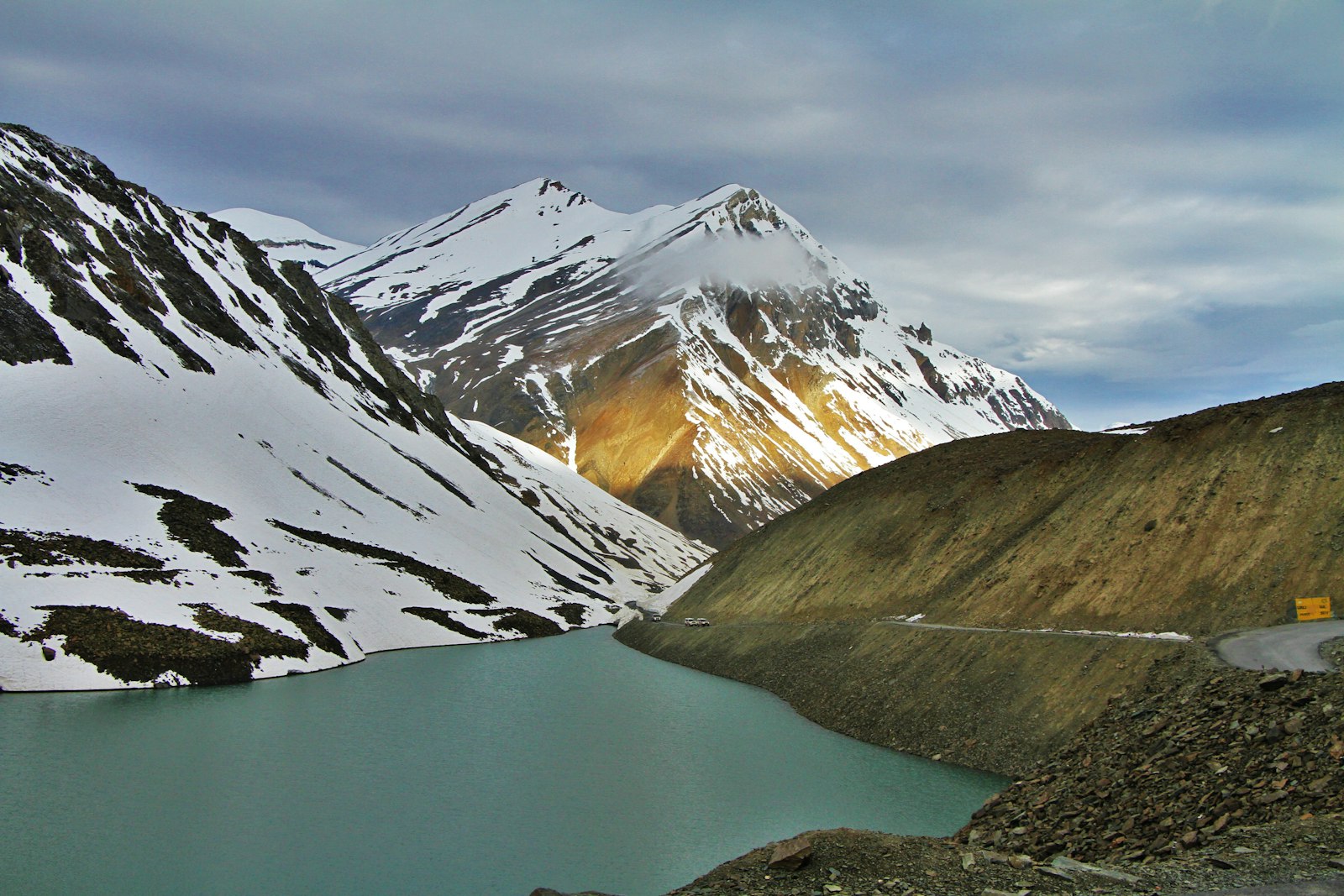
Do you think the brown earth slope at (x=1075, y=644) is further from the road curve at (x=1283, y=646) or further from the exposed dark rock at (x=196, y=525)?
the exposed dark rock at (x=196, y=525)

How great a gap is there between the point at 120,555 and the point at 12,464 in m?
13.9

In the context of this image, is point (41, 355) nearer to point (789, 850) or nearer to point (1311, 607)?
point (789, 850)

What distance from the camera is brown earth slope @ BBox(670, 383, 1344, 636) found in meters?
40.8

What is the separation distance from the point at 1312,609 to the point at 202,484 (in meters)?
86.0

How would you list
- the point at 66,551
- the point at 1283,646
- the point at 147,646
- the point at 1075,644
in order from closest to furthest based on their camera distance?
the point at 1283,646 → the point at 1075,644 → the point at 147,646 → the point at 66,551

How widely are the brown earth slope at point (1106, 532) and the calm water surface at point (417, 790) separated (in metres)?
12.0

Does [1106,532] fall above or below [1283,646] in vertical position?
above

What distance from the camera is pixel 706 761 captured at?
40.4 meters

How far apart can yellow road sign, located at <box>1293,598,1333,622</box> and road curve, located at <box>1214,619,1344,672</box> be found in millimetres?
400

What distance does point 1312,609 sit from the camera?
36.5 m

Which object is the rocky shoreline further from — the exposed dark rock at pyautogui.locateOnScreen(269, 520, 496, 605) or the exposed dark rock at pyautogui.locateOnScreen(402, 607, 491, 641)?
the exposed dark rock at pyautogui.locateOnScreen(269, 520, 496, 605)

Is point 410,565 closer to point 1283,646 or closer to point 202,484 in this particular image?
point 202,484

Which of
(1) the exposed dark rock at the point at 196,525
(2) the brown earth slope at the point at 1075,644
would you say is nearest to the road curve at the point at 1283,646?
(2) the brown earth slope at the point at 1075,644

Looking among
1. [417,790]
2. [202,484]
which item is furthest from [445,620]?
[417,790]
